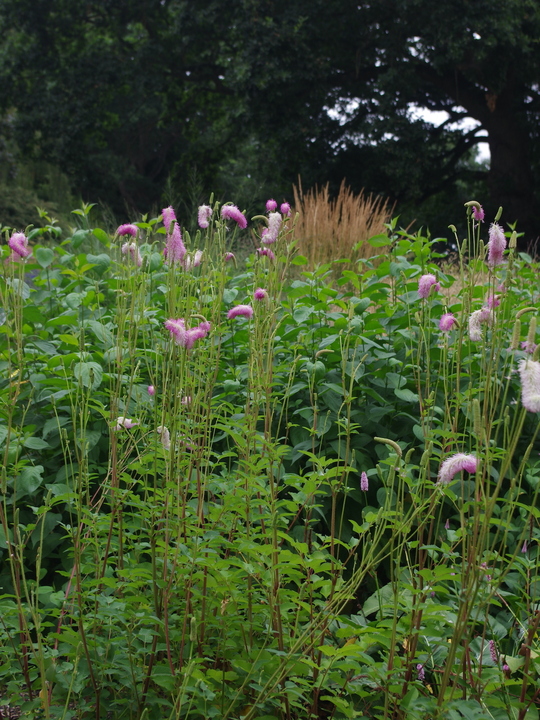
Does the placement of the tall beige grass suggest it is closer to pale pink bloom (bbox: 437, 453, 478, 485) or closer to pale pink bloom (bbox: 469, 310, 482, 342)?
pale pink bloom (bbox: 469, 310, 482, 342)

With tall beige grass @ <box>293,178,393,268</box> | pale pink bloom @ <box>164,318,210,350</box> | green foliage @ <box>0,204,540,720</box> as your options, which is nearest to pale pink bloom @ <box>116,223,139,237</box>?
green foliage @ <box>0,204,540,720</box>

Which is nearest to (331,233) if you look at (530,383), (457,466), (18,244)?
(18,244)

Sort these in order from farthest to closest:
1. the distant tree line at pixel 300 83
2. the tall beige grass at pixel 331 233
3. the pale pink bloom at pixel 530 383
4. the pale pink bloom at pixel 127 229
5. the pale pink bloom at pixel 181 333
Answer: the distant tree line at pixel 300 83, the tall beige grass at pixel 331 233, the pale pink bloom at pixel 127 229, the pale pink bloom at pixel 181 333, the pale pink bloom at pixel 530 383

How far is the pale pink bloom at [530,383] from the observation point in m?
0.99

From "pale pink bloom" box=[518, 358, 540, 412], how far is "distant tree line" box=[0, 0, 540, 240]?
42.9 feet

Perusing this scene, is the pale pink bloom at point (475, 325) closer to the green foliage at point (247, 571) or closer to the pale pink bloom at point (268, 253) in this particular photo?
the green foliage at point (247, 571)

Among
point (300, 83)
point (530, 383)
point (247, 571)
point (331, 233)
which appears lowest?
point (331, 233)

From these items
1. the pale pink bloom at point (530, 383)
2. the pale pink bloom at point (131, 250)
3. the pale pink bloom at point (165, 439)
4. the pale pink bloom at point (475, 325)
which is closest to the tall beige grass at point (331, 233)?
the pale pink bloom at point (131, 250)

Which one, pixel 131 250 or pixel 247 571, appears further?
pixel 131 250

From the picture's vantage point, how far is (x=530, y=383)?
1008 millimetres

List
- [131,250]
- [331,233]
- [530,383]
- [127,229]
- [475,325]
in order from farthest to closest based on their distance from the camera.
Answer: [331,233], [131,250], [127,229], [475,325], [530,383]

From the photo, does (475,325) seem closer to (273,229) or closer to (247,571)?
(273,229)

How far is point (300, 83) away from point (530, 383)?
1539 centimetres

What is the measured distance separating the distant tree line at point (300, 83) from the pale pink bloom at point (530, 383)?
13082 mm
